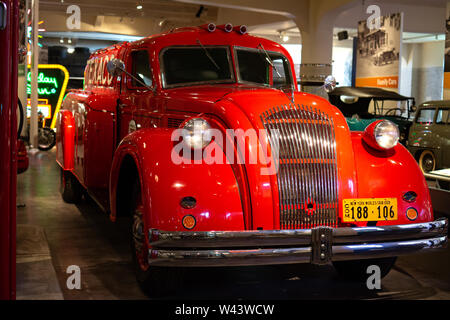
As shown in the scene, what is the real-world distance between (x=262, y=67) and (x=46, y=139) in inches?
366

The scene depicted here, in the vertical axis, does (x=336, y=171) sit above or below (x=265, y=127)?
below

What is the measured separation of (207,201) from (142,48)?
2.25 metres

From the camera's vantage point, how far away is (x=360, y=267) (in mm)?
4168

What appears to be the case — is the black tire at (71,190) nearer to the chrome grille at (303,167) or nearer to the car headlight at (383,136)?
the chrome grille at (303,167)

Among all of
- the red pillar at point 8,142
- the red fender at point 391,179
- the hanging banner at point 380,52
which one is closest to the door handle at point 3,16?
the red pillar at point 8,142

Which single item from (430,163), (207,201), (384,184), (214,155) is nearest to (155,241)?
(207,201)

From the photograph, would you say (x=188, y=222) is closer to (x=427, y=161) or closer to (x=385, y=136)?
(x=385, y=136)

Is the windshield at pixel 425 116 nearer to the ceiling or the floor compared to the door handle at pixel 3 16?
nearer to the floor

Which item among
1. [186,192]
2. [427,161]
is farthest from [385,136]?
[427,161]

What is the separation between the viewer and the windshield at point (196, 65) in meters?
4.83

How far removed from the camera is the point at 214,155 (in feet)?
11.7

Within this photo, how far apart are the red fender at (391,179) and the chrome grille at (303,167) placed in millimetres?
226

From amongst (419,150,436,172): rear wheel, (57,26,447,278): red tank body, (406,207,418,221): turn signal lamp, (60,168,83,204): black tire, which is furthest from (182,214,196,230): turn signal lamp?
(419,150,436,172): rear wheel
